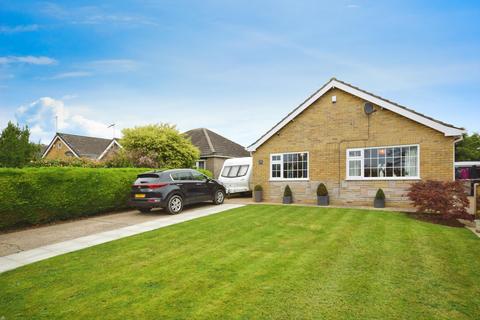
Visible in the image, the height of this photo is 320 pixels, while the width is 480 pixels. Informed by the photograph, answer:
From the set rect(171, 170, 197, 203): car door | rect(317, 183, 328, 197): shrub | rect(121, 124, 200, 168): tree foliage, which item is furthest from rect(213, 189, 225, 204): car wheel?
rect(121, 124, 200, 168): tree foliage

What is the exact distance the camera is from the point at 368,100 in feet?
38.1

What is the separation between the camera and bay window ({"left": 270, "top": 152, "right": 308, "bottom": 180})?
1335 centimetres

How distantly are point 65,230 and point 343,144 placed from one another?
11.9 metres

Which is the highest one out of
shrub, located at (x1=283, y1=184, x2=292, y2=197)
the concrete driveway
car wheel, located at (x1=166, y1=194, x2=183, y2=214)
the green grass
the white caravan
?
the white caravan

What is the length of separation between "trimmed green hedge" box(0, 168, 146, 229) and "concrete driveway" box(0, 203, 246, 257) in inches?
15.9

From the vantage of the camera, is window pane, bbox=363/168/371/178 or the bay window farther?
the bay window

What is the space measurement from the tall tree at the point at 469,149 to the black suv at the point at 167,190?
38678mm

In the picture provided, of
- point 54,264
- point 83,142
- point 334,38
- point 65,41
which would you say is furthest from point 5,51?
point 83,142

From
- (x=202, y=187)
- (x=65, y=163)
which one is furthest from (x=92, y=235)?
(x=65, y=163)

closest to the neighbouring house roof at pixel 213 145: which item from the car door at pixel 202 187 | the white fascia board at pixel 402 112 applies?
the car door at pixel 202 187

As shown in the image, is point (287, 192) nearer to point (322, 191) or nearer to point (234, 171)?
point (322, 191)

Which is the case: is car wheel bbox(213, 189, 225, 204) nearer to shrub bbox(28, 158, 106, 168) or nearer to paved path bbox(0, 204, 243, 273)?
paved path bbox(0, 204, 243, 273)

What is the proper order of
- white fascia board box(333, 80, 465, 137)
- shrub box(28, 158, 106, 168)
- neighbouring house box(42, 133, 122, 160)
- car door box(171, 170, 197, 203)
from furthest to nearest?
neighbouring house box(42, 133, 122, 160), shrub box(28, 158, 106, 168), car door box(171, 170, 197, 203), white fascia board box(333, 80, 465, 137)

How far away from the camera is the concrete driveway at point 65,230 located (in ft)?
22.2
